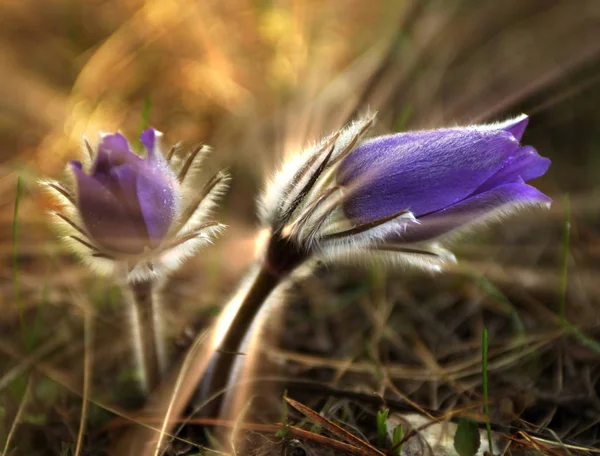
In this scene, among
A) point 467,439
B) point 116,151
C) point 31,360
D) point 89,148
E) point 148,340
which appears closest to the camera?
point 116,151

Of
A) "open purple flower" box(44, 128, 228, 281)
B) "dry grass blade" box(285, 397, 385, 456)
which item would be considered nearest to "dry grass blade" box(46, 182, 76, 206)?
"open purple flower" box(44, 128, 228, 281)

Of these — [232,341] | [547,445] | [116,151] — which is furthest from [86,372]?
[547,445]

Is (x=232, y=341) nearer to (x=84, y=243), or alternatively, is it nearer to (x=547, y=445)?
(x=84, y=243)

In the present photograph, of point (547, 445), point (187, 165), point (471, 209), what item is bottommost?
point (547, 445)

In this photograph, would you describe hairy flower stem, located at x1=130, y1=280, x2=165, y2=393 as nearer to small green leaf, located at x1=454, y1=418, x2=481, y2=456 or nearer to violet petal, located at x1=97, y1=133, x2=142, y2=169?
violet petal, located at x1=97, y1=133, x2=142, y2=169

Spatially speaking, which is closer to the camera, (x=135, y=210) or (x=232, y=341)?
(x=135, y=210)

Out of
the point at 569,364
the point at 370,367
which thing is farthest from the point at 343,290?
the point at 569,364
